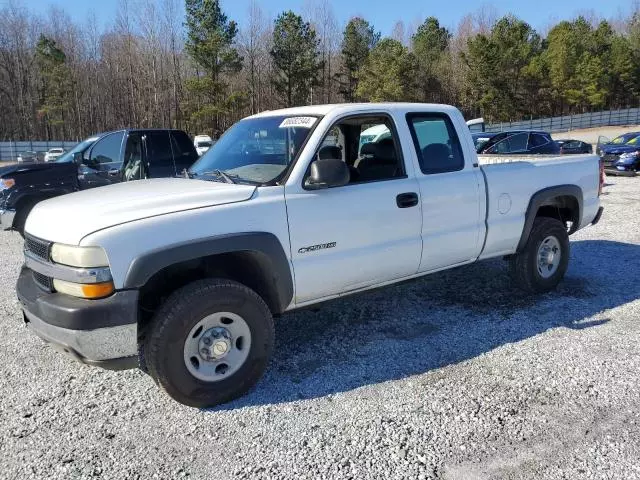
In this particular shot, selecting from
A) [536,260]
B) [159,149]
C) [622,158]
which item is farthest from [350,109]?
[622,158]

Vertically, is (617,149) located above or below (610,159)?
above

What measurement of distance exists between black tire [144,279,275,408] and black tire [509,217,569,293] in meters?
2.99

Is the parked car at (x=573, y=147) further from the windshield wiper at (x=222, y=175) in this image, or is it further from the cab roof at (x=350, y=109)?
the windshield wiper at (x=222, y=175)

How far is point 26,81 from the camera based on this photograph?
58.5 meters

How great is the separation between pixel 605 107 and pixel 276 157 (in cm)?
7526

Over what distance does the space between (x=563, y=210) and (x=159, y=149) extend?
6.84 m

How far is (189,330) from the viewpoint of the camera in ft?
10.5

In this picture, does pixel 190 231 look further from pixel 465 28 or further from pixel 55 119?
pixel 465 28

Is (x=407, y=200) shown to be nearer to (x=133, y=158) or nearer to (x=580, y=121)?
(x=133, y=158)

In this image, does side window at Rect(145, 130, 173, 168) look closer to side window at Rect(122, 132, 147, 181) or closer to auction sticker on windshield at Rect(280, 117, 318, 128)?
side window at Rect(122, 132, 147, 181)

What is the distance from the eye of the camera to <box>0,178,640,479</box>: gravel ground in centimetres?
281

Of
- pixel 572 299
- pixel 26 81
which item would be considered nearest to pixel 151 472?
pixel 572 299

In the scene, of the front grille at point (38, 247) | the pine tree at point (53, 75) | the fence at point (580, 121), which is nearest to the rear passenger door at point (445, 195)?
the front grille at point (38, 247)

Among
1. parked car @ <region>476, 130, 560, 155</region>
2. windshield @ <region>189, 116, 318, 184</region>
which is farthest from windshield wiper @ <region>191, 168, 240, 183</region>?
parked car @ <region>476, 130, 560, 155</region>
